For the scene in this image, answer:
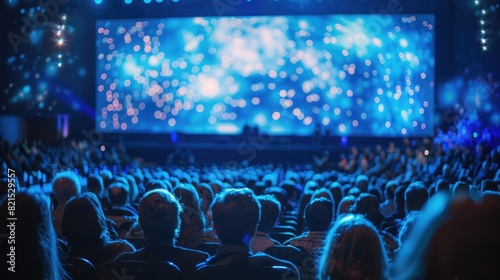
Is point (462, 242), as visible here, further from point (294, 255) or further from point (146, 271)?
point (294, 255)

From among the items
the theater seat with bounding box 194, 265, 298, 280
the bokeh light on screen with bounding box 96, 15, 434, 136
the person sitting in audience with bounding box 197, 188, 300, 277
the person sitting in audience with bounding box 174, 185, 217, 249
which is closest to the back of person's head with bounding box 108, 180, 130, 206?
the person sitting in audience with bounding box 174, 185, 217, 249

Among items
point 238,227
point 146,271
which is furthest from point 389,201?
point 146,271

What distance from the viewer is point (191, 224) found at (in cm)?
418

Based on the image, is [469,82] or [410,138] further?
[410,138]

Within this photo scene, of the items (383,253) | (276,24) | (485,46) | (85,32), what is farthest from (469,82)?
(383,253)

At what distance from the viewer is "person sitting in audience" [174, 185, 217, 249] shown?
4086 millimetres

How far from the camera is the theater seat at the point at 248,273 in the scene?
273 cm

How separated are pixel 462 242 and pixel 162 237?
2311 millimetres

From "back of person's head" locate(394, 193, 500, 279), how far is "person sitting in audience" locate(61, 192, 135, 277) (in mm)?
2464

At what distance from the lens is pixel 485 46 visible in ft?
42.7

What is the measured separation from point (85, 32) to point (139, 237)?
16078mm

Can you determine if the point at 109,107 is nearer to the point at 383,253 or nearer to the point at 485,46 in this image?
the point at 485,46

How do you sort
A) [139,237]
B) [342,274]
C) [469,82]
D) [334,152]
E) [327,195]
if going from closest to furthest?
1. [342,274]
2. [139,237]
3. [327,195]
4. [469,82]
5. [334,152]

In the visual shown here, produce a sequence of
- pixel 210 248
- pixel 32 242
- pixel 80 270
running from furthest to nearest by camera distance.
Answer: pixel 210 248 → pixel 80 270 → pixel 32 242
